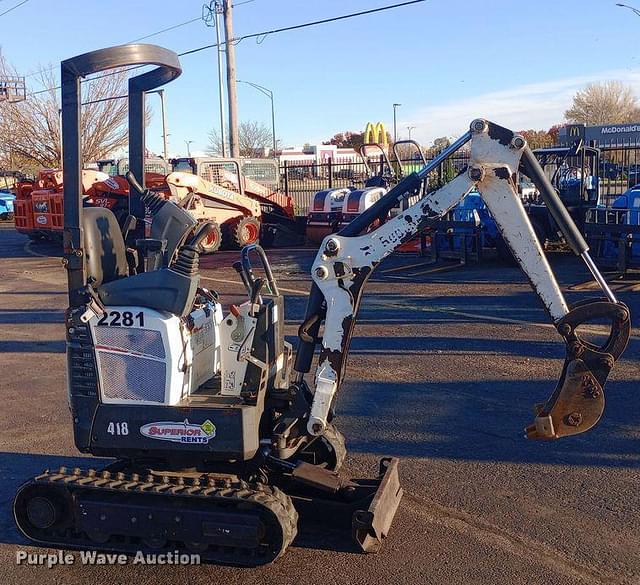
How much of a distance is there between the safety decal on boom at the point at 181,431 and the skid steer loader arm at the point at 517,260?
60 centimetres

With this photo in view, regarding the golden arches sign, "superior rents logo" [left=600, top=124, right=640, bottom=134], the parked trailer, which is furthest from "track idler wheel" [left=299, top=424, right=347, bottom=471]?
"superior rents logo" [left=600, top=124, right=640, bottom=134]

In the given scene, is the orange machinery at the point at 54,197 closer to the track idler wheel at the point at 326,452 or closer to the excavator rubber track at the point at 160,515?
the track idler wheel at the point at 326,452

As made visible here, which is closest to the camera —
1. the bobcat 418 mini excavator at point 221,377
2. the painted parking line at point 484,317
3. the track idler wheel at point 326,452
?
the bobcat 418 mini excavator at point 221,377

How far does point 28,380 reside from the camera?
8.70 metres

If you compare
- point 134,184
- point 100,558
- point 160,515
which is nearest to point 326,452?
point 160,515

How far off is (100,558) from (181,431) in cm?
89

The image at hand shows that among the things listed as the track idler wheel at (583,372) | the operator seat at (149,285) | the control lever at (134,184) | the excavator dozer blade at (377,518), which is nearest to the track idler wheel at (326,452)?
the excavator dozer blade at (377,518)

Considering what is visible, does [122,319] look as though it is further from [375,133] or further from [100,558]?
[375,133]

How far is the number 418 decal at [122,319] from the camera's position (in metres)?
4.46

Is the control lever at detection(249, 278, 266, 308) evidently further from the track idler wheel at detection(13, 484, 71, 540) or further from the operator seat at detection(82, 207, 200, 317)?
the track idler wheel at detection(13, 484, 71, 540)

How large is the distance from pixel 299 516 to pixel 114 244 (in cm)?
202

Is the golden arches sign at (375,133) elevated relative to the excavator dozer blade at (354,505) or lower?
elevated

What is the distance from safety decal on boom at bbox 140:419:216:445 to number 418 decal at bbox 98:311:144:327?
1.94 ft

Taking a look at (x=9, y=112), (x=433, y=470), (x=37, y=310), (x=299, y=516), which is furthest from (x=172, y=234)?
(x=9, y=112)
